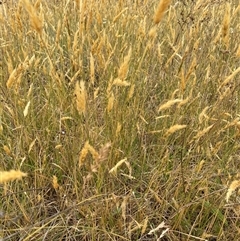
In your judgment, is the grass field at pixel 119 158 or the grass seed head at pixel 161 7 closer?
the grass seed head at pixel 161 7

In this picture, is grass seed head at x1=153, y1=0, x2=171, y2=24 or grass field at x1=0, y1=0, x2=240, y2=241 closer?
grass seed head at x1=153, y1=0, x2=171, y2=24

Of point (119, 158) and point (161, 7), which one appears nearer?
point (161, 7)

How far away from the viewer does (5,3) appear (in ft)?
5.61

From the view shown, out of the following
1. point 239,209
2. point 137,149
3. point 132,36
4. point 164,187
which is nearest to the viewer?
point 239,209

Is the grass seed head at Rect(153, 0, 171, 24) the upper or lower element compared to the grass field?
upper

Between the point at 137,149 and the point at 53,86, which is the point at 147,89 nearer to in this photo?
the point at 137,149

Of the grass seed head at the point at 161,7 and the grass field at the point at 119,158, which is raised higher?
the grass seed head at the point at 161,7

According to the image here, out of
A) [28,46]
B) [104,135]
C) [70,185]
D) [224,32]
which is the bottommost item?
[70,185]

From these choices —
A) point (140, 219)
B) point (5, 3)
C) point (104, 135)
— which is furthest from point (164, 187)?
point (5, 3)

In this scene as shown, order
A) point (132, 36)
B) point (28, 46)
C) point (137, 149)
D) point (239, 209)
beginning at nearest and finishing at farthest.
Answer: point (239, 209)
point (137, 149)
point (28, 46)
point (132, 36)

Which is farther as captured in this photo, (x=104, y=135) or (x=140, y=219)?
(x=104, y=135)

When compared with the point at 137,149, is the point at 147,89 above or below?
above

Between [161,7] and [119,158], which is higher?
[161,7]

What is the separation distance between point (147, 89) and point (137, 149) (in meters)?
0.22
